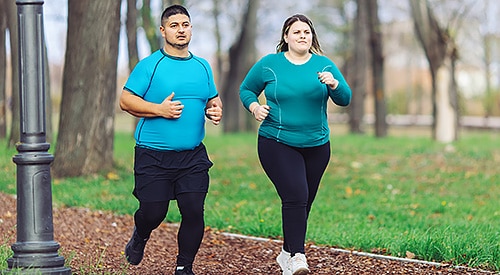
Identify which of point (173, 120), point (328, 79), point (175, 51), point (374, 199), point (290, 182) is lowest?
point (374, 199)

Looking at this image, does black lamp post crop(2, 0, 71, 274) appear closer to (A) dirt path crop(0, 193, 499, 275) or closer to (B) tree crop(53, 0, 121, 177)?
(A) dirt path crop(0, 193, 499, 275)

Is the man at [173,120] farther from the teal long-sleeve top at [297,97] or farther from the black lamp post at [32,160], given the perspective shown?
the black lamp post at [32,160]

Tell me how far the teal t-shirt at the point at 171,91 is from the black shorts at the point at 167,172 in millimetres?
59

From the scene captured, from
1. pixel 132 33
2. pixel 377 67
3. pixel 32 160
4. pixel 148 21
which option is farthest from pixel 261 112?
pixel 377 67

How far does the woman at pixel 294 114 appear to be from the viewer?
5.87 m

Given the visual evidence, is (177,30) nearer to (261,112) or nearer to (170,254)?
(261,112)

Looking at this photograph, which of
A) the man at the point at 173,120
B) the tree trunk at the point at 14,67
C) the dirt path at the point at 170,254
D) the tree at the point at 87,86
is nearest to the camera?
the man at the point at 173,120

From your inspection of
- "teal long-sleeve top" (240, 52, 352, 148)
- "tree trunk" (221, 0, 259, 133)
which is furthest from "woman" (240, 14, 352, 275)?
"tree trunk" (221, 0, 259, 133)

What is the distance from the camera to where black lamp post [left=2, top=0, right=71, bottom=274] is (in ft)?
17.7

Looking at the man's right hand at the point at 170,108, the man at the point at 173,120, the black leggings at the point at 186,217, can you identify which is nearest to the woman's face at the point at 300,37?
the man at the point at 173,120

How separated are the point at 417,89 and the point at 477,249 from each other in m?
49.0

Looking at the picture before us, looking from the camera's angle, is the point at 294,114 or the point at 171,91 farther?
the point at 294,114

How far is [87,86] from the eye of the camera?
11930 millimetres

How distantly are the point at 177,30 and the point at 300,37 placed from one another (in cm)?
82
